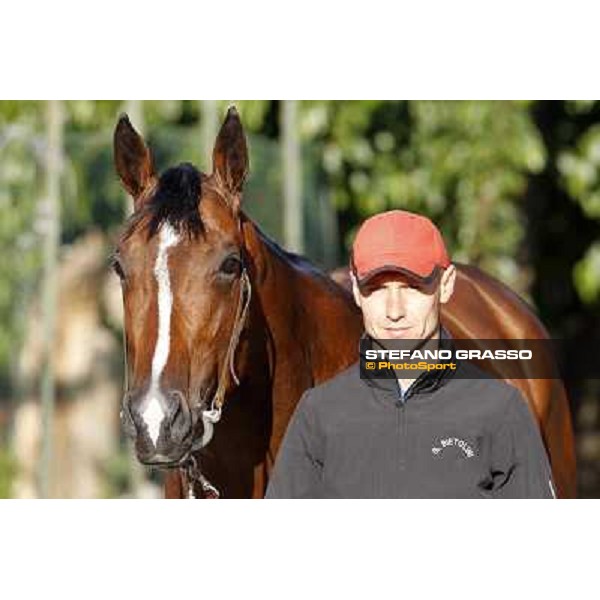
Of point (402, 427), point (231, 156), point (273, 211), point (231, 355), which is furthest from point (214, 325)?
point (273, 211)

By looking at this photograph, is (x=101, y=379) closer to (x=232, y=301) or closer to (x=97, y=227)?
(x=97, y=227)

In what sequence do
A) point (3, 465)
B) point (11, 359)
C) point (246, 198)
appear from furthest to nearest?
1. point (11, 359)
2. point (3, 465)
3. point (246, 198)

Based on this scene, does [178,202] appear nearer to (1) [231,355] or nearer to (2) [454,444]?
(1) [231,355]

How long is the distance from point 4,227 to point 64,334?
0.34 m

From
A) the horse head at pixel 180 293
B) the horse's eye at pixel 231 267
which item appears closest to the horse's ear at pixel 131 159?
the horse head at pixel 180 293

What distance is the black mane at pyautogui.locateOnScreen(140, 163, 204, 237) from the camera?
110 inches

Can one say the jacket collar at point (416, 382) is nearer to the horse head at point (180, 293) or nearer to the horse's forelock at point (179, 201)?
the horse head at point (180, 293)

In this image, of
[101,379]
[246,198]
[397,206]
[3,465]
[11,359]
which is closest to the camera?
[246,198]

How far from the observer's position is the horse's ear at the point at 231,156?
2930 mm

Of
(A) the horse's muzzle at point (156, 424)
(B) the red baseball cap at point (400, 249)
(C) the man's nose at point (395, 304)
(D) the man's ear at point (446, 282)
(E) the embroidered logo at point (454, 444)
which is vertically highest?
(B) the red baseball cap at point (400, 249)

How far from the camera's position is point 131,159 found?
115 inches

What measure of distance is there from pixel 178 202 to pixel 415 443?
0.64 metres

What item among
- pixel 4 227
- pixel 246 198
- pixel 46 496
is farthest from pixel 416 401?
pixel 4 227

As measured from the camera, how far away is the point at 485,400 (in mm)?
2420
